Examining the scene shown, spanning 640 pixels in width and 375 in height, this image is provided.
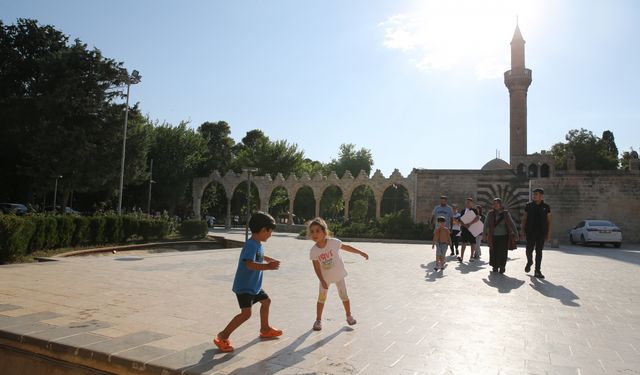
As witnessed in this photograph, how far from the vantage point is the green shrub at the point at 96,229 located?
46.8 ft

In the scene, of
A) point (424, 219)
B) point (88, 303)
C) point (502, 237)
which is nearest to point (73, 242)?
point (88, 303)

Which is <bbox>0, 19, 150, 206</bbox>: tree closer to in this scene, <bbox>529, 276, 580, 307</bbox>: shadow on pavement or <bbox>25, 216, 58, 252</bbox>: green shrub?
<bbox>25, 216, 58, 252</bbox>: green shrub

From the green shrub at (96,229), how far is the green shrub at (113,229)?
0.28 m

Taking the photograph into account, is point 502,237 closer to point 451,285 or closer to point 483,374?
point 451,285

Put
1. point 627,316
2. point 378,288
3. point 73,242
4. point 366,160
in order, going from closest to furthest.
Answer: point 627,316 → point 378,288 → point 73,242 → point 366,160

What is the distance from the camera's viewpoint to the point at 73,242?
531 inches

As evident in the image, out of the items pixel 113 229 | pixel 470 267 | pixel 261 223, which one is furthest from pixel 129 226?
pixel 261 223

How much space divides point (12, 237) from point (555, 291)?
1146cm

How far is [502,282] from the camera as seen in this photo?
8523 mm

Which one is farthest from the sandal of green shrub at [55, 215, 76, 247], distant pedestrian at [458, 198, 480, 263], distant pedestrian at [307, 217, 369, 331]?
green shrub at [55, 215, 76, 247]

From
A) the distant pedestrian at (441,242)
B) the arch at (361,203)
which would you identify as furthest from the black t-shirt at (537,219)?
the arch at (361,203)

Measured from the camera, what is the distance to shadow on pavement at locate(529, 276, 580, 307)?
6637 millimetres

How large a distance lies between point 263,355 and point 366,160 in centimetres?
6005

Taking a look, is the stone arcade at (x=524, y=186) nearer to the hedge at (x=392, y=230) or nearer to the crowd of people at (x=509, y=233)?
the hedge at (x=392, y=230)
